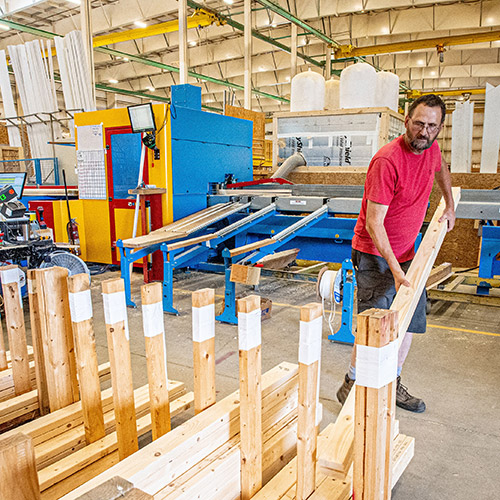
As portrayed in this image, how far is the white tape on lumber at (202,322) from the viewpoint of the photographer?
1.59m

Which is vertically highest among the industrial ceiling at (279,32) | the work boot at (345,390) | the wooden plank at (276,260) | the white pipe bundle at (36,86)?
the industrial ceiling at (279,32)

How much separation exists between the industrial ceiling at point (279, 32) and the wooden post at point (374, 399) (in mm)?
8951

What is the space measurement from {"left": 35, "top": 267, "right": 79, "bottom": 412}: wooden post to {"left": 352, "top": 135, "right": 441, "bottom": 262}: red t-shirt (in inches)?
63.9

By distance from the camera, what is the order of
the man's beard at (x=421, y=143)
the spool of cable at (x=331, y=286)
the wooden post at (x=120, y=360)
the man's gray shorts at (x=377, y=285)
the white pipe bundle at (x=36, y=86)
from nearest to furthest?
the wooden post at (x=120, y=360) < the man's beard at (x=421, y=143) < the man's gray shorts at (x=377, y=285) < the spool of cable at (x=331, y=286) < the white pipe bundle at (x=36, y=86)

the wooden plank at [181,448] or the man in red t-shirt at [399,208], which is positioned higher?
the man in red t-shirt at [399,208]

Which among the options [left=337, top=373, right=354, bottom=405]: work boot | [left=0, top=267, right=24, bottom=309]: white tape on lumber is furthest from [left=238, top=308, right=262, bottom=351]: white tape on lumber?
[left=337, top=373, right=354, bottom=405]: work boot

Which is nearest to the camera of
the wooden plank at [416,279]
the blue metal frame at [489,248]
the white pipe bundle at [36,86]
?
the wooden plank at [416,279]

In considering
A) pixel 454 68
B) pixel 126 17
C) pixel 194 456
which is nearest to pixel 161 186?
pixel 194 456

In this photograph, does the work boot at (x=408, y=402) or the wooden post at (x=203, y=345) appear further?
the work boot at (x=408, y=402)

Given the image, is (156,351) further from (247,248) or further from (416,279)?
(247,248)

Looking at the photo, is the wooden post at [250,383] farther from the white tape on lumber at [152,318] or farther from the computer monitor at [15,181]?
the computer monitor at [15,181]

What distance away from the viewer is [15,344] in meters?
2.36

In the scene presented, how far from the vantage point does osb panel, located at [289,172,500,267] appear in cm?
623

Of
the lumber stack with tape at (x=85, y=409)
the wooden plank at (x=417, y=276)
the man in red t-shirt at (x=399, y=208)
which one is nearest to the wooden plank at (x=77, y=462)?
the lumber stack with tape at (x=85, y=409)
